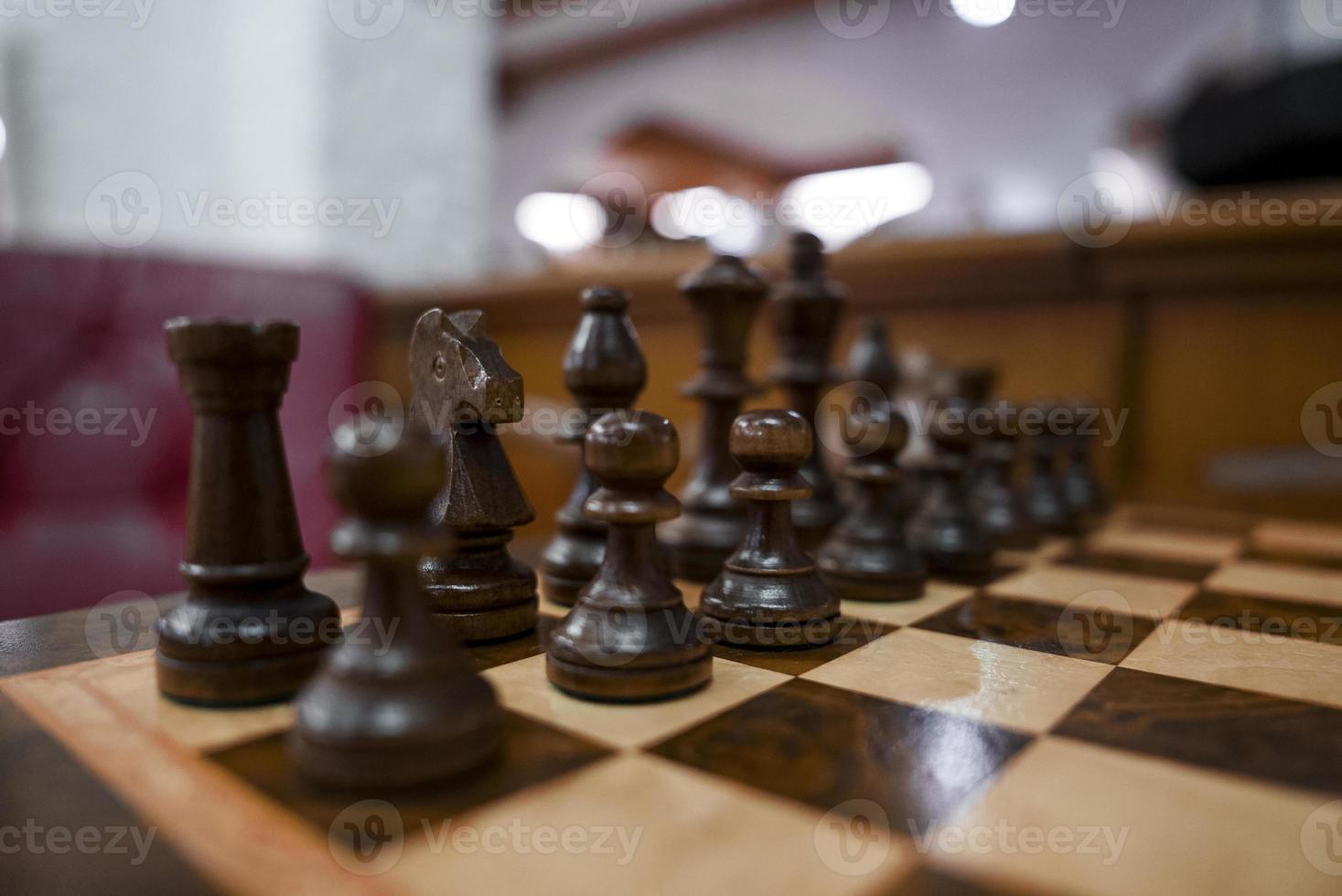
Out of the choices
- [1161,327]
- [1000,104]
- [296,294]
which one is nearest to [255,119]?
[296,294]

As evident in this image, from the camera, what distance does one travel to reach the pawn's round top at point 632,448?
74 centimetres

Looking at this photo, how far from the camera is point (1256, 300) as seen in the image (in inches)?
80.9

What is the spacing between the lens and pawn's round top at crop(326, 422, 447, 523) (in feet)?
1.85

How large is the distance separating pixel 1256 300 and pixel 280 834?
2.28 metres

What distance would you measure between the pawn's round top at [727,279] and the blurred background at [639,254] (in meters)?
0.18

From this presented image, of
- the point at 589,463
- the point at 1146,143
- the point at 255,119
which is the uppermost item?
the point at 1146,143

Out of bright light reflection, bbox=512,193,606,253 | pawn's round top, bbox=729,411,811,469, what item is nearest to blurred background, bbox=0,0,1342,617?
pawn's round top, bbox=729,411,811,469

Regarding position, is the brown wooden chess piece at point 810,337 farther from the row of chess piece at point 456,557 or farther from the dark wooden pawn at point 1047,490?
the dark wooden pawn at point 1047,490

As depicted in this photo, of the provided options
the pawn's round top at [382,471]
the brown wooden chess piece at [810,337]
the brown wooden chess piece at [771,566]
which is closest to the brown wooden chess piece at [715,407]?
the brown wooden chess piece at [810,337]

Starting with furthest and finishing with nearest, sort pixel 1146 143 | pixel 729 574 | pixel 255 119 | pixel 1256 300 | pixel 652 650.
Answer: pixel 1146 143
pixel 255 119
pixel 1256 300
pixel 729 574
pixel 652 650

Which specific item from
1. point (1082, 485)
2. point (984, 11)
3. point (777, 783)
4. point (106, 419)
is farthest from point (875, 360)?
point (984, 11)

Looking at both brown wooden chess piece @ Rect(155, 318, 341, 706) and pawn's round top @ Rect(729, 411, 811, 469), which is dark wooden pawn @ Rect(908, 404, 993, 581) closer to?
pawn's round top @ Rect(729, 411, 811, 469)

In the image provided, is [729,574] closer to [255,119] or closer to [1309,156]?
[1309,156]

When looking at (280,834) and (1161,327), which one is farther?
(1161,327)
